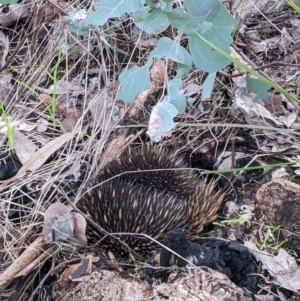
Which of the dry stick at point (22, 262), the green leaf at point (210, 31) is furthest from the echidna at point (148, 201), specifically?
the green leaf at point (210, 31)

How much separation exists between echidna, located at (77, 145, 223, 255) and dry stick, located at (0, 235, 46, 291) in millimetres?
204

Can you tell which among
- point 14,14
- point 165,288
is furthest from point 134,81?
point 14,14

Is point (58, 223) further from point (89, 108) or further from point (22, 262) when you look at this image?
point (89, 108)

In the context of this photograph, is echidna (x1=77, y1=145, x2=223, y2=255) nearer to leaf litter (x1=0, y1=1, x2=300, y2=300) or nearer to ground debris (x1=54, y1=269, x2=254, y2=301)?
leaf litter (x1=0, y1=1, x2=300, y2=300)

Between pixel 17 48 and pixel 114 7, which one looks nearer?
pixel 114 7

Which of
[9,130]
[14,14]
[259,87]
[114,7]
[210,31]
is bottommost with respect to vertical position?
[9,130]

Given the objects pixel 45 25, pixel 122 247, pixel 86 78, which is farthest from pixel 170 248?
pixel 45 25

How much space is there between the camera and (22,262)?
5.87 feet

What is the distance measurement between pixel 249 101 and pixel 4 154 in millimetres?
1097

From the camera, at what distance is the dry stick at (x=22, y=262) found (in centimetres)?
175

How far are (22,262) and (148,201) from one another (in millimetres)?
563

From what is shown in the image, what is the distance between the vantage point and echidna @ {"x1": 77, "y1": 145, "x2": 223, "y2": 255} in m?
2.01

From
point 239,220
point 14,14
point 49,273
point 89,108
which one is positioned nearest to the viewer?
point 49,273

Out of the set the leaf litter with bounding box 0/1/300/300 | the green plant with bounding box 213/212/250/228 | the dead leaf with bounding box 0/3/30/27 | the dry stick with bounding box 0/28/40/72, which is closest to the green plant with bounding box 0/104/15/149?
the leaf litter with bounding box 0/1/300/300
